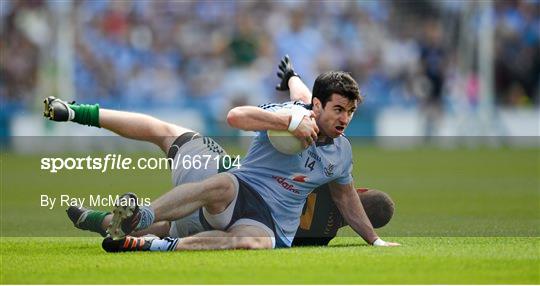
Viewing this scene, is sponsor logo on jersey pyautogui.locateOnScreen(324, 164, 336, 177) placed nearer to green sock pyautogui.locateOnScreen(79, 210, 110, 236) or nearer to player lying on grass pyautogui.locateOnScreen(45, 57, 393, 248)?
player lying on grass pyautogui.locateOnScreen(45, 57, 393, 248)

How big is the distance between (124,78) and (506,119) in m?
10.3

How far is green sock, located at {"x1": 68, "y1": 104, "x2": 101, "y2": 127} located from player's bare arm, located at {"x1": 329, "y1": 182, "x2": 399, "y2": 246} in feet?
6.86

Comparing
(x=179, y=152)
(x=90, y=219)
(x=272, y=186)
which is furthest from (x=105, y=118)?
(x=272, y=186)

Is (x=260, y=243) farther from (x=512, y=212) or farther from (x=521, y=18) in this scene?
(x=521, y=18)

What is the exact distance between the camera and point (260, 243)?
1038 centimetres

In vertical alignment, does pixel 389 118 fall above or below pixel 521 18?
below

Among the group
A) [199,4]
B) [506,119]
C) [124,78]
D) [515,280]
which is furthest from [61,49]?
[515,280]

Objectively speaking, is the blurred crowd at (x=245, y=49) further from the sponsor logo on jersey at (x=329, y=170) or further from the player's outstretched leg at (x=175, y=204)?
the player's outstretched leg at (x=175, y=204)

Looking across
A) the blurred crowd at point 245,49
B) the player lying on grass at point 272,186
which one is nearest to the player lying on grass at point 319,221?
the player lying on grass at point 272,186

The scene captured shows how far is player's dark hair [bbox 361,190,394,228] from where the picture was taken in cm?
1108

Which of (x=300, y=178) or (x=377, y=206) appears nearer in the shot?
(x=300, y=178)

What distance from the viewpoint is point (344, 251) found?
10289 millimetres

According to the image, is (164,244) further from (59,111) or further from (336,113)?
(336,113)

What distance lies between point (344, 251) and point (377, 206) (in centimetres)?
94
